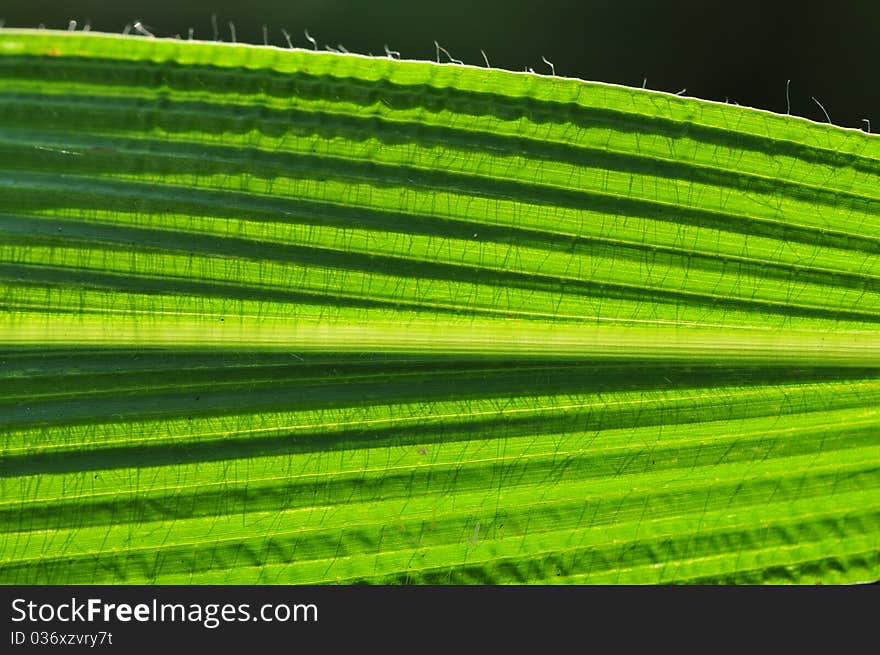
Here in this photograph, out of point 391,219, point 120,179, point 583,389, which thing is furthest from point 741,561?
point 120,179

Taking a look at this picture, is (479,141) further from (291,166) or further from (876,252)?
(876,252)

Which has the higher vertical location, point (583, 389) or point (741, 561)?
point (583, 389)

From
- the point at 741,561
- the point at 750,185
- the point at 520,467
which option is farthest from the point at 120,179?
the point at 741,561

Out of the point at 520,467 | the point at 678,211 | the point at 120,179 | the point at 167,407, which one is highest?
the point at 120,179

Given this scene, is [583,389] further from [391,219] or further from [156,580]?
[156,580]

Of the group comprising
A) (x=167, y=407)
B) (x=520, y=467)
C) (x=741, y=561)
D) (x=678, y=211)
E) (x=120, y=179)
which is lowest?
(x=741, y=561)

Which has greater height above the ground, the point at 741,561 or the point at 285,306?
the point at 285,306
